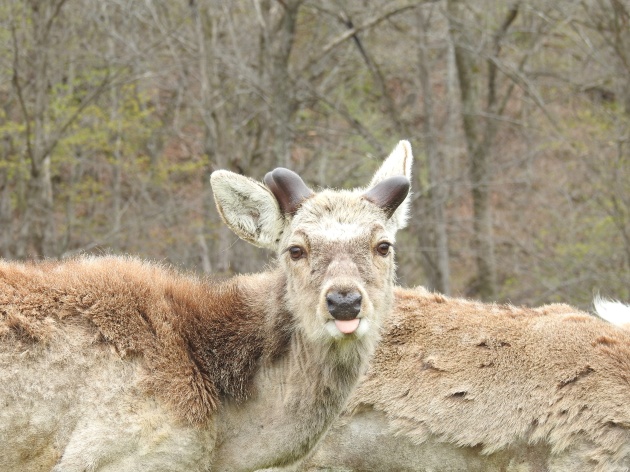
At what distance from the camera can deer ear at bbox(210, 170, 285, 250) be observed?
7.58m

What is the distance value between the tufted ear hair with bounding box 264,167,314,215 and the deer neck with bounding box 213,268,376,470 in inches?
37.9

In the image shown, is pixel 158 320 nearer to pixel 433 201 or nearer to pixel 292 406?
pixel 292 406

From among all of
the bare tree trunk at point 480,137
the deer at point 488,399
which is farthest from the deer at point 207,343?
the bare tree trunk at point 480,137

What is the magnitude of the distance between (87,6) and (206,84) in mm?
4208

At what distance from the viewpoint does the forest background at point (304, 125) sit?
19.3 meters

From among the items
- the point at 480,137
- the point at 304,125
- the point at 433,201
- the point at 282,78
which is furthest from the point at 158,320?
the point at 480,137

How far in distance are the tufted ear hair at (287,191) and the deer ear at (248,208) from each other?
7 centimetres

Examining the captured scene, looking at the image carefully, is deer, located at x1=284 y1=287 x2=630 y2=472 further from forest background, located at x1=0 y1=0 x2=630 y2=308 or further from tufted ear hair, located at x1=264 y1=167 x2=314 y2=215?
forest background, located at x1=0 y1=0 x2=630 y2=308

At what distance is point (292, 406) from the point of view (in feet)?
23.5

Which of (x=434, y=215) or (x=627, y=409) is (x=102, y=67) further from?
(x=627, y=409)

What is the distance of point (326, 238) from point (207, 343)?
4.47 ft

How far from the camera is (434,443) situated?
27.9ft

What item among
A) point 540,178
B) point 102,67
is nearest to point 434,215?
point 540,178

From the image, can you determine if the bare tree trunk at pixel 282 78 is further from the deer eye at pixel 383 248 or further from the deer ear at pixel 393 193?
the deer eye at pixel 383 248
